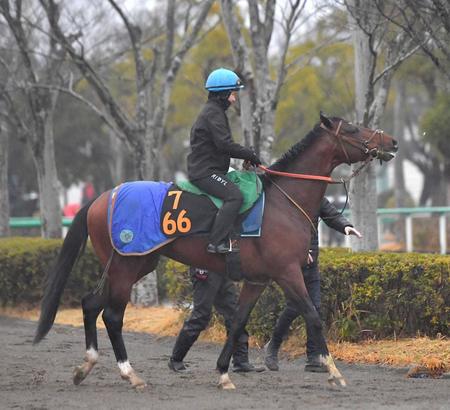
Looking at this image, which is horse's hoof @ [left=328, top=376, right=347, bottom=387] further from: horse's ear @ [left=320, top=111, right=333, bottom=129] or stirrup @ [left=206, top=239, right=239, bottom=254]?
horse's ear @ [left=320, top=111, right=333, bottom=129]

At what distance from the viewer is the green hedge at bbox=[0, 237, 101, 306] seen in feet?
45.8

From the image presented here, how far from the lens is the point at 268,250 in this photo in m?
7.75

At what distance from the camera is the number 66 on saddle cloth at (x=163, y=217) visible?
309 inches

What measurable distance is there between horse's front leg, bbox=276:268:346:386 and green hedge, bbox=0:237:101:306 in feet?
22.1

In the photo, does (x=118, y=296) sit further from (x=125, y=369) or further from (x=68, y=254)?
(x=68, y=254)

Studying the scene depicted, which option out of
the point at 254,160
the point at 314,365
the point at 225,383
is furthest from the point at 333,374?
the point at 254,160

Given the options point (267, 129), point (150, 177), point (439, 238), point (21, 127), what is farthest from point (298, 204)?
point (439, 238)

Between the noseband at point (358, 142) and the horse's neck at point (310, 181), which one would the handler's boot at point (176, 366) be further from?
the noseband at point (358, 142)

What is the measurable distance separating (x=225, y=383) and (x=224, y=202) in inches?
57.1

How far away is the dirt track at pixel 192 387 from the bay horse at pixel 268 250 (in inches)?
12.2

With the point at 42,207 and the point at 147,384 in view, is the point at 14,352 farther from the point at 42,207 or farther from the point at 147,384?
the point at 42,207

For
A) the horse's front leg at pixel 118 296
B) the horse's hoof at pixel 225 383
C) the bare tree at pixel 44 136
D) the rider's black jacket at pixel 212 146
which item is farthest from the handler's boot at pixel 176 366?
the bare tree at pixel 44 136

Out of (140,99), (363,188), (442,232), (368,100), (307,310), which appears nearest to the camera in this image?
(307,310)

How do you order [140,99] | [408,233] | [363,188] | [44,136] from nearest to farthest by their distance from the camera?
[363,188]
[140,99]
[44,136]
[408,233]
